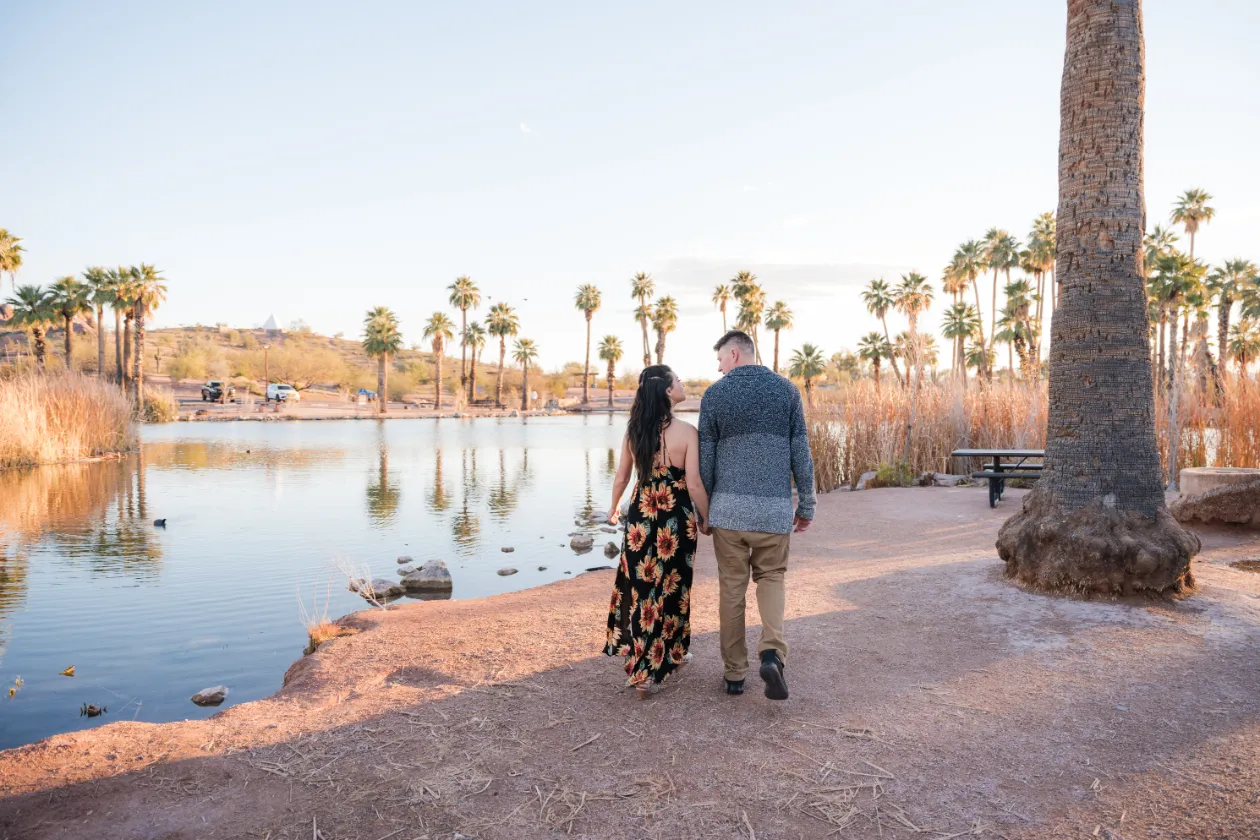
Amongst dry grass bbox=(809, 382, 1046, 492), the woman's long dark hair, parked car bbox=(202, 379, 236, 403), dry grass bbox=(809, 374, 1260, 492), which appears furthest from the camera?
parked car bbox=(202, 379, 236, 403)

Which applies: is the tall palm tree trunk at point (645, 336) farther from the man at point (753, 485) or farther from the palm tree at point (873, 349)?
the man at point (753, 485)

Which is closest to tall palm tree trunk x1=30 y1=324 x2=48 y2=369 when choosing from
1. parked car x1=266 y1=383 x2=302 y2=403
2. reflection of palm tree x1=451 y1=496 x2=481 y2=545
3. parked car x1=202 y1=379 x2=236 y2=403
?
parked car x1=202 y1=379 x2=236 y2=403

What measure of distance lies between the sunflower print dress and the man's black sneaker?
2.00 ft

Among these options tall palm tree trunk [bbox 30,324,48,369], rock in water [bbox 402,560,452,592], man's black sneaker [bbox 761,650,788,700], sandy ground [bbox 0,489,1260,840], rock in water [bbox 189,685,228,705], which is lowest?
rock in water [bbox 189,685,228,705]

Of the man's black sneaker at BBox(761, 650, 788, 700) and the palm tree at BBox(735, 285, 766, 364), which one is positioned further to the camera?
the palm tree at BBox(735, 285, 766, 364)

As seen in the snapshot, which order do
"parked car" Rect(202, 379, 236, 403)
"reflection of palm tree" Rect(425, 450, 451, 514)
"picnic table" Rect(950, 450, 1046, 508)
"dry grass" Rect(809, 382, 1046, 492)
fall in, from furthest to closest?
"parked car" Rect(202, 379, 236, 403)
"reflection of palm tree" Rect(425, 450, 451, 514)
"dry grass" Rect(809, 382, 1046, 492)
"picnic table" Rect(950, 450, 1046, 508)

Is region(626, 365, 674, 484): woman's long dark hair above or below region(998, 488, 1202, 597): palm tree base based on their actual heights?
above

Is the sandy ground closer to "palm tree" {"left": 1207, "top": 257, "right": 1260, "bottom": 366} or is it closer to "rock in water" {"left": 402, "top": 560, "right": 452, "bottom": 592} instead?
"rock in water" {"left": 402, "top": 560, "right": 452, "bottom": 592}

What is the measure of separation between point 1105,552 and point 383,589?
307 inches

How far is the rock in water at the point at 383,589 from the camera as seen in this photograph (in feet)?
30.3

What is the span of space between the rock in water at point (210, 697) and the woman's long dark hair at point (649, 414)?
14.2ft

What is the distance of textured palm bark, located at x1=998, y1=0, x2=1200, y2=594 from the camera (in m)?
6.42

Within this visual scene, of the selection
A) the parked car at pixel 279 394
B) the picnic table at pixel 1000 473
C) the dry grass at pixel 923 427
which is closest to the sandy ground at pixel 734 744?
the picnic table at pixel 1000 473

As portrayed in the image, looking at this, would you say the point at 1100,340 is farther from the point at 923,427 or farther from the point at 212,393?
the point at 212,393
